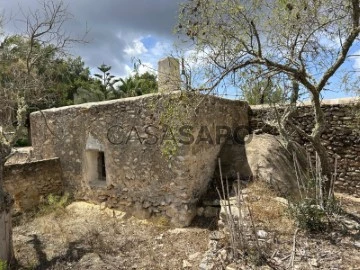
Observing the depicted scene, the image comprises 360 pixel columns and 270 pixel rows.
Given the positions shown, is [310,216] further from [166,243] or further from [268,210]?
[166,243]

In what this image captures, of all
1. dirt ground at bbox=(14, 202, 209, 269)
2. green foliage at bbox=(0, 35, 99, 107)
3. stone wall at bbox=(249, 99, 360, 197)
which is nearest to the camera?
dirt ground at bbox=(14, 202, 209, 269)

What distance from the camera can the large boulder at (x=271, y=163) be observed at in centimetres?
636

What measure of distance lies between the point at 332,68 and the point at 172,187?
3543mm

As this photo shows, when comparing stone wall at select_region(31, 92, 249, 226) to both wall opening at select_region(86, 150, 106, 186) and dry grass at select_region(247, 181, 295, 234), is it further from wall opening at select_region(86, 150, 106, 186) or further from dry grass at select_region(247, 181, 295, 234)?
dry grass at select_region(247, 181, 295, 234)

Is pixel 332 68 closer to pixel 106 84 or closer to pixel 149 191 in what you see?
pixel 149 191

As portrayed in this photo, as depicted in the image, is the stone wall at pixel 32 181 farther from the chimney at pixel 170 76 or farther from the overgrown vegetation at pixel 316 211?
the overgrown vegetation at pixel 316 211

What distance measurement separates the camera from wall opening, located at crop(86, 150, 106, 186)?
25.1 ft

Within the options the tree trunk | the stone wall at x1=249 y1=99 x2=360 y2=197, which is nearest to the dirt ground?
the tree trunk

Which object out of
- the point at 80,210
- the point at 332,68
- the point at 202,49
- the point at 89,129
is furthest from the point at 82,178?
the point at 332,68

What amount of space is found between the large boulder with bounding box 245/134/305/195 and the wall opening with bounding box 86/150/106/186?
140 inches

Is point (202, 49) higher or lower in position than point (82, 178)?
higher

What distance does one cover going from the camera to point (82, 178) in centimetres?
780

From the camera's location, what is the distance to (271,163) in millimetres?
6734

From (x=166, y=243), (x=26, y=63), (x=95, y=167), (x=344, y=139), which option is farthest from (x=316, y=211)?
(x=26, y=63)
